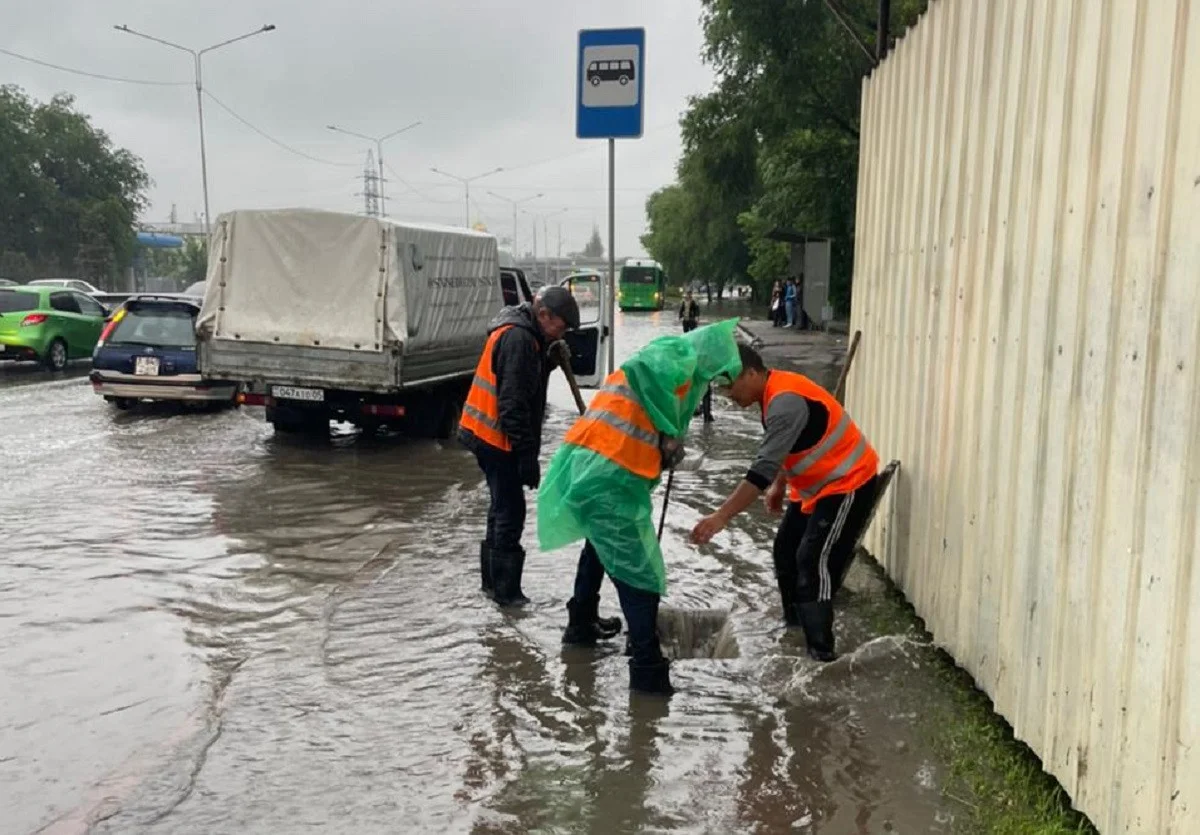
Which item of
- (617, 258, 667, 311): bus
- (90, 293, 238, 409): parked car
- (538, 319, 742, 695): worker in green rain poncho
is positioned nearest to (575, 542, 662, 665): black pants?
(538, 319, 742, 695): worker in green rain poncho

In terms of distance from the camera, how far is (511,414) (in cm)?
573

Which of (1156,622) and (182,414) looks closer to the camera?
(1156,622)

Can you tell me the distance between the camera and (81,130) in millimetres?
53406

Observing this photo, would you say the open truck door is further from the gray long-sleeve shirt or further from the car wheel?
the car wheel

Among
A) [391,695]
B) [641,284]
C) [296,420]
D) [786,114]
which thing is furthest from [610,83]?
[641,284]

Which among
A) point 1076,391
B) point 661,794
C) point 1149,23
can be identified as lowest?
point 661,794

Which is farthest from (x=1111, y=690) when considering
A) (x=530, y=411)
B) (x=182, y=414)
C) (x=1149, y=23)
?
(x=182, y=414)

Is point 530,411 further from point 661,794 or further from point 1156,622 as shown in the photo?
point 1156,622

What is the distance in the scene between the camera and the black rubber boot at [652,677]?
4.71 m

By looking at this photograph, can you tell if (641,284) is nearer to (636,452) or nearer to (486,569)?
(486,569)

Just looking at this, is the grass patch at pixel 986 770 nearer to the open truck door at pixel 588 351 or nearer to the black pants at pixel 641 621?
the black pants at pixel 641 621

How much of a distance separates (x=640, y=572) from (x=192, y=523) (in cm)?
455

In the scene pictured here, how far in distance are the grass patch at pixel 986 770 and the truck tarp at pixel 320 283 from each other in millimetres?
7267

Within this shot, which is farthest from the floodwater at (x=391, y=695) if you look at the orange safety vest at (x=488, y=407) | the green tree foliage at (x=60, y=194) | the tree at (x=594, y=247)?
the tree at (x=594, y=247)
